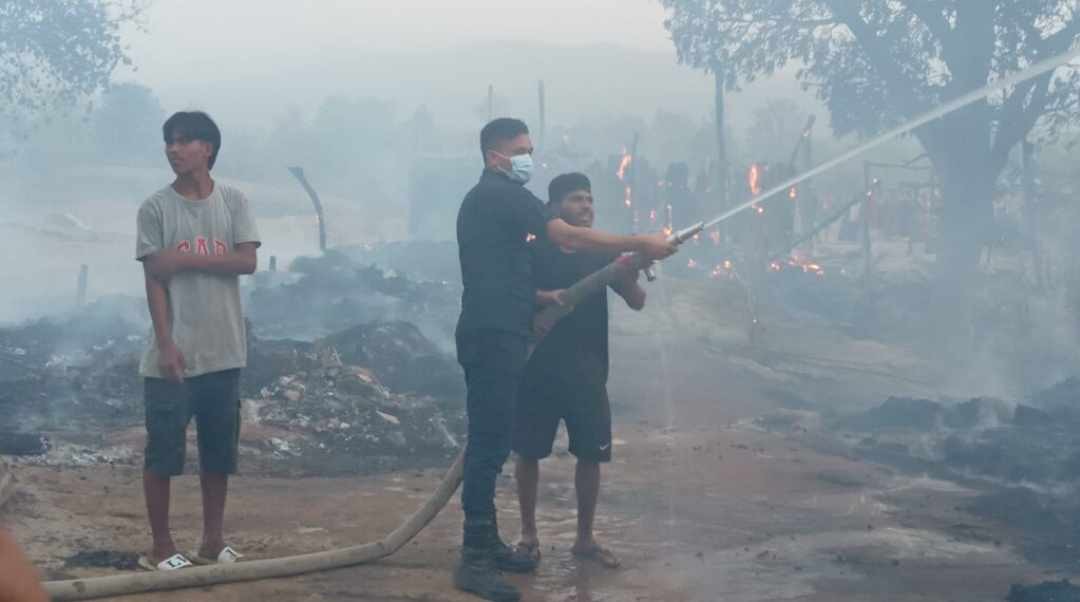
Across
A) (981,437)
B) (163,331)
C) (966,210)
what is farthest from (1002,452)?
(966,210)

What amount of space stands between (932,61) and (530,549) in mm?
18345

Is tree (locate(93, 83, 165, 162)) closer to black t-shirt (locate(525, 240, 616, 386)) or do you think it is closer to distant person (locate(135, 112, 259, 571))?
black t-shirt (locate(525, 240, 616, 386))

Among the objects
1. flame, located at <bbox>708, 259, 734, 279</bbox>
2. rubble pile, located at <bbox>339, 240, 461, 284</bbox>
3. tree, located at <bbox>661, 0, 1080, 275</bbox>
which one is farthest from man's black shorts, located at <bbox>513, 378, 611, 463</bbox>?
flame, located at <bbox>708, 259, 734, 279</bbox>

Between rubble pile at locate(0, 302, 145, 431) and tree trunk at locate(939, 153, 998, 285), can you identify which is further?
tree trunk at locate(939, 153, 998, 285)

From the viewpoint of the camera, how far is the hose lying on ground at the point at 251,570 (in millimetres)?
4613

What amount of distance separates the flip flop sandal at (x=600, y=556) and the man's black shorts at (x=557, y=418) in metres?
0.45

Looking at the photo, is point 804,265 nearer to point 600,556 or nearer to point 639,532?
point 639,532

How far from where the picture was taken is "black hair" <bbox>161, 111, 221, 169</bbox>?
5230 millimetres

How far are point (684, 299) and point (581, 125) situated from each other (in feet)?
160

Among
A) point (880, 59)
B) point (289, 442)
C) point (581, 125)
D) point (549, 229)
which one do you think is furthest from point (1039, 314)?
point (581, 125)

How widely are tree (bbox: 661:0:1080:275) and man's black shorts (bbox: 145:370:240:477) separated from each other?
1799 centimetres

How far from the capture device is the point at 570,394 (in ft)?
19.6

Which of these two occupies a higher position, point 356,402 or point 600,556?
point 356,402

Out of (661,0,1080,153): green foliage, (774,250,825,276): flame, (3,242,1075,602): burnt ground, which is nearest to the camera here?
(3,242,1075,602): burnt ground
